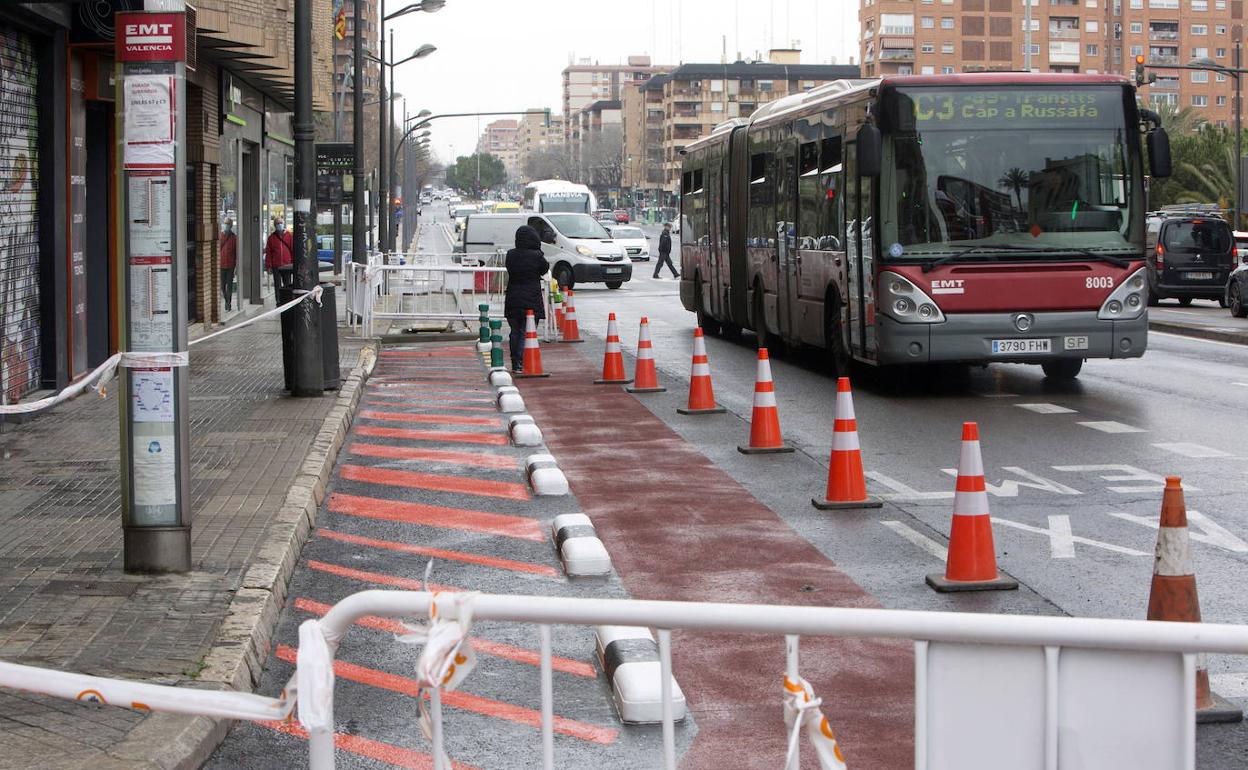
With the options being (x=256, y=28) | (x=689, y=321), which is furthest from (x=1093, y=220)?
(x=689, y=321)

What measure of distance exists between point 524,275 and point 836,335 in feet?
13.2

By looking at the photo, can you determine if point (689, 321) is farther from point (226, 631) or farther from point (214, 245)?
point (226, 631)

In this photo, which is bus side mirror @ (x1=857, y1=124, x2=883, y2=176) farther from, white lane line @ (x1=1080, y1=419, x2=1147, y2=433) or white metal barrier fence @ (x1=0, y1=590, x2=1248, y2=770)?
white metal barrier fence @ (x1=0, y1=590, x2=1248, y2=770)

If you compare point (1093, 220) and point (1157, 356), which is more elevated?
point (1093, 220)

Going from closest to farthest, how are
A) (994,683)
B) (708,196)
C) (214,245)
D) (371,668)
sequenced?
(994,683) < (371,668) < (708,196) < (214,245)

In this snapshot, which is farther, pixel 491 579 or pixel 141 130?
pixel 491 579

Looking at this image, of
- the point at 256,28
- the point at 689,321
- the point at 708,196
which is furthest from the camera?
the point at 689,321

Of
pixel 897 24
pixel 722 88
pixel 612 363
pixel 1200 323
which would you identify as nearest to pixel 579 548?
pixel 612 363

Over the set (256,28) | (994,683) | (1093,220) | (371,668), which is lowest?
(371,668)

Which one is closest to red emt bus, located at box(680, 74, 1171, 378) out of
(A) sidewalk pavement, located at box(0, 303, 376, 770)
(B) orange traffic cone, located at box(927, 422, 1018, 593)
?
(A) sidewalk pavement, located at box(0, 303, 376, 770)

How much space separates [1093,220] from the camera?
15.8 m

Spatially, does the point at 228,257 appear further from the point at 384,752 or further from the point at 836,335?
the point at 384,752

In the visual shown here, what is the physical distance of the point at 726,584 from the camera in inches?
307

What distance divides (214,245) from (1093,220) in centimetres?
1597
